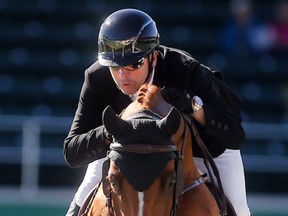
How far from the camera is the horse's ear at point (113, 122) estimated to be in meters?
3.35

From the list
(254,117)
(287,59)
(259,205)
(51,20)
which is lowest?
(259,205)

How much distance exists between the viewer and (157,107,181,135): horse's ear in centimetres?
334

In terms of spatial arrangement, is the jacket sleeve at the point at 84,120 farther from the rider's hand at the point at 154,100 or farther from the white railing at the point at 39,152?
the white railing at the point at 39,152

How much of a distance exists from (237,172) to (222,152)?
181 mm

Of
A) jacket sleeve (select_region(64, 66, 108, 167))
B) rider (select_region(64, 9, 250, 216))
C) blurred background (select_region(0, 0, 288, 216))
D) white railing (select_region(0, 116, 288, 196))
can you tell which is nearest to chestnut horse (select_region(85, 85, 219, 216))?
rider (select_region(64, 9, 250, 216))

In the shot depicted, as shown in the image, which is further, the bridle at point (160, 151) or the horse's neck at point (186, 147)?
the horse's neck at point (186, 147)

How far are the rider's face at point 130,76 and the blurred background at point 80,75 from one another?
4.95 metres

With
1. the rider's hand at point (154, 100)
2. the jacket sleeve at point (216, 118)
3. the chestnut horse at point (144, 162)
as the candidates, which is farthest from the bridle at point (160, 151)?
the jacket sleeve at point (216, 118)

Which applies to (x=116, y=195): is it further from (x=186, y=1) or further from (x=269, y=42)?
(x=186, y=1)

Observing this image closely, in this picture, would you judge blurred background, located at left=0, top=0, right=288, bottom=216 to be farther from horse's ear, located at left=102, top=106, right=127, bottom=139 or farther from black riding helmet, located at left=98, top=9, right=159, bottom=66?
horse's ear, located at left=102, top=106, right=127, bottom=139

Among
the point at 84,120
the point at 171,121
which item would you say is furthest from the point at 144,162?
the point at 84,120

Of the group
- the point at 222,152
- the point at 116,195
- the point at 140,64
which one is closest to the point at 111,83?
the point at 140,64

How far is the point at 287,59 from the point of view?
11875 mm

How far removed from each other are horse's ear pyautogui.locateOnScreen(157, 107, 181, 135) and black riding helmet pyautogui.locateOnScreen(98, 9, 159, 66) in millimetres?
530
